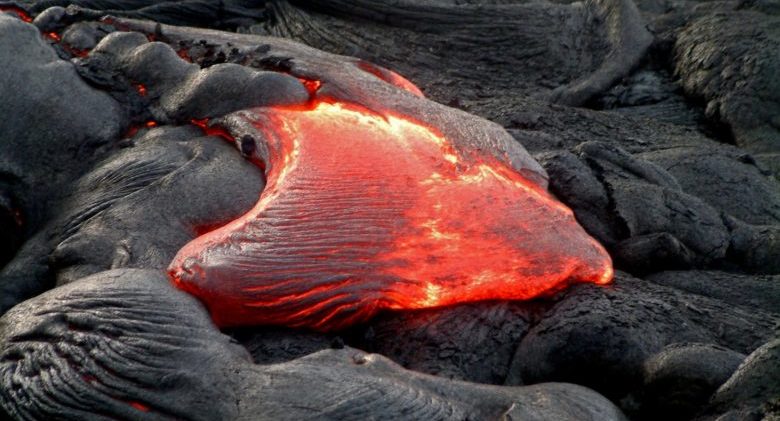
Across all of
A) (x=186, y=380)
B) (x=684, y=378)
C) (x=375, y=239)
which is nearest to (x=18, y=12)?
(x=375, y=239)

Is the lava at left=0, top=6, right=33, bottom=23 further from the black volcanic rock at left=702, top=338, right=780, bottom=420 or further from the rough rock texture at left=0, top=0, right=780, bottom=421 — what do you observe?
the black volcanic rock at left=702, top=338, right=780, bottom=420

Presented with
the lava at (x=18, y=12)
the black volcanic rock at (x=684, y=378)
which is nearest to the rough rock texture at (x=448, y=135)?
the black volcanic rock at (x=684, y=378)

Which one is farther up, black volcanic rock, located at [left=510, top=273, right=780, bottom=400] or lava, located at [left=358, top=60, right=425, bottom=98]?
lava, located at [left=358, top=60, right=425, bottom=98]

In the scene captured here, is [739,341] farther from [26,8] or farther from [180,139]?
[26,8]

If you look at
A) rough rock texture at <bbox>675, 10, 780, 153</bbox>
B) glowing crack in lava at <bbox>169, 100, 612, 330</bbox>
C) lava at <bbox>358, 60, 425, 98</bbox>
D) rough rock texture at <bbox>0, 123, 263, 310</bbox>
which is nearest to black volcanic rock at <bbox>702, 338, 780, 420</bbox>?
glowing crack in lava at <bbox>169, 100, 612, 330</bbox>

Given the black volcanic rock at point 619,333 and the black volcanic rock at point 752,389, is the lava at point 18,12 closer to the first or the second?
the black volcanic rock at point 619,333

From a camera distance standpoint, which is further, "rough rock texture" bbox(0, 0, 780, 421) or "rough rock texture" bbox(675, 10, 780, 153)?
"rough rock texture" bbox(675, 10, 780, 153)

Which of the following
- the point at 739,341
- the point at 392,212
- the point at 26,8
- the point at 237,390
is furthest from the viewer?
the point at 26,8

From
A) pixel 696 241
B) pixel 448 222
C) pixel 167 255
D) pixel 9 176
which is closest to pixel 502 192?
pixel 448 222
